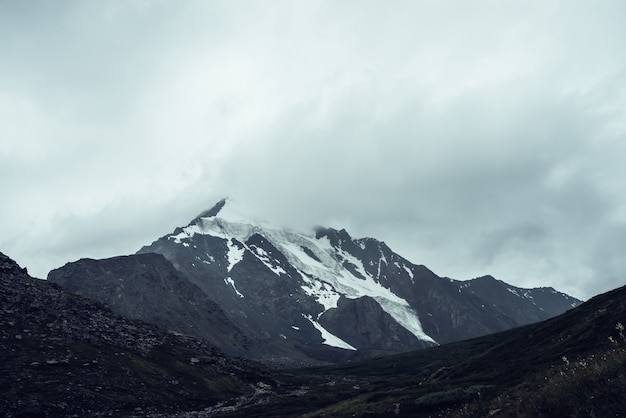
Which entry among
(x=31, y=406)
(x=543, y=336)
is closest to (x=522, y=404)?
(x=543, y=336)

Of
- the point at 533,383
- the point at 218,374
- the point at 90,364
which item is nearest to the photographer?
the point at 533,383

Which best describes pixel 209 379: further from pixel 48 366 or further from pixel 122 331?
pixel 48 366

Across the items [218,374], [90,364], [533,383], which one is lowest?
[218,374]

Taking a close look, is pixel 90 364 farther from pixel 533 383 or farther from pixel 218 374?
pixel 533 383

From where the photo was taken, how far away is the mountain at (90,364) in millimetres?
67500

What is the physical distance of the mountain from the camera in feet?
221

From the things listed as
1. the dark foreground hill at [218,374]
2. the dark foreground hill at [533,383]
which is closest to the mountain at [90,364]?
the dark foreground hill at [218,374]

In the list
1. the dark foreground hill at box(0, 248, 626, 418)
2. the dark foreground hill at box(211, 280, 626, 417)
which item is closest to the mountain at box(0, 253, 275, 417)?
the dark foreground hill at box(0, 248, 626, 418)

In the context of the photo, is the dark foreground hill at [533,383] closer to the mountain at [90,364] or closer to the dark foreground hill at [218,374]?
the dark foreground hill at [218,374]

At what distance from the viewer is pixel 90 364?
81812mm

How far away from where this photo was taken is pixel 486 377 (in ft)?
192

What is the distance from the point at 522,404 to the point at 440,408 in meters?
18.1

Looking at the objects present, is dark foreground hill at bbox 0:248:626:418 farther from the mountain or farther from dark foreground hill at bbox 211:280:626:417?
the mountain

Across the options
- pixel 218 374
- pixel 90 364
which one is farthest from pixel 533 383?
pixel 218 374
